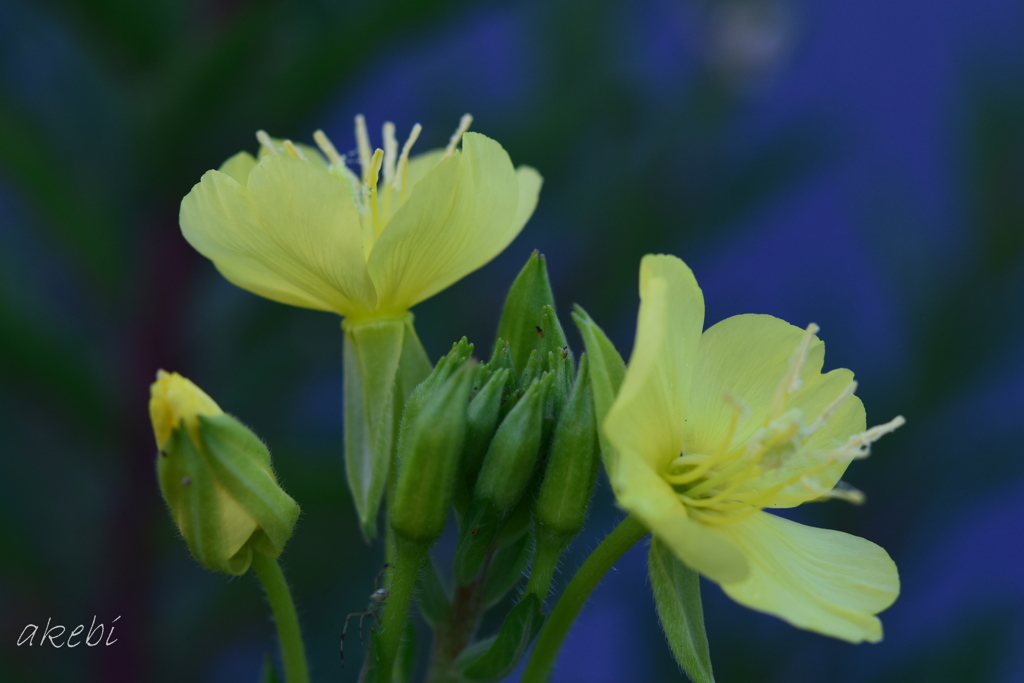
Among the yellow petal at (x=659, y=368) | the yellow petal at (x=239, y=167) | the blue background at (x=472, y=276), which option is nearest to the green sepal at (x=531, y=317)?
the yellow petal at (x=659, y=368)

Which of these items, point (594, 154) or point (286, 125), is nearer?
point (286, 125)

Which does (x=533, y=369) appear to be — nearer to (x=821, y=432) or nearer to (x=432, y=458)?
(x=432, y=458)

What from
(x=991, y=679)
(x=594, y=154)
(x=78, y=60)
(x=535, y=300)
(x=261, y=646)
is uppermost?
(x=78, y=60)

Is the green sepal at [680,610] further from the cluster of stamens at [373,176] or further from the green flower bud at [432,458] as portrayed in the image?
the cluster of stamens at [373,176]

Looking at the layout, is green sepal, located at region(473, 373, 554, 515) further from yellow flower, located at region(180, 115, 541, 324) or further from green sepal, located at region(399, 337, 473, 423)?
yellow flower, located at region(180, 115, 541, 324)

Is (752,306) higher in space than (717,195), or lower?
lower

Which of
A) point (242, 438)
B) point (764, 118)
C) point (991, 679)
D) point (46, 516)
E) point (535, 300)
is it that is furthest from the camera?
point (764, 118)

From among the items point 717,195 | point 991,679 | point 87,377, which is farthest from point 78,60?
point 991,679

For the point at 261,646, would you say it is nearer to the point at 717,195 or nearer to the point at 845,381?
the point at 717,195
